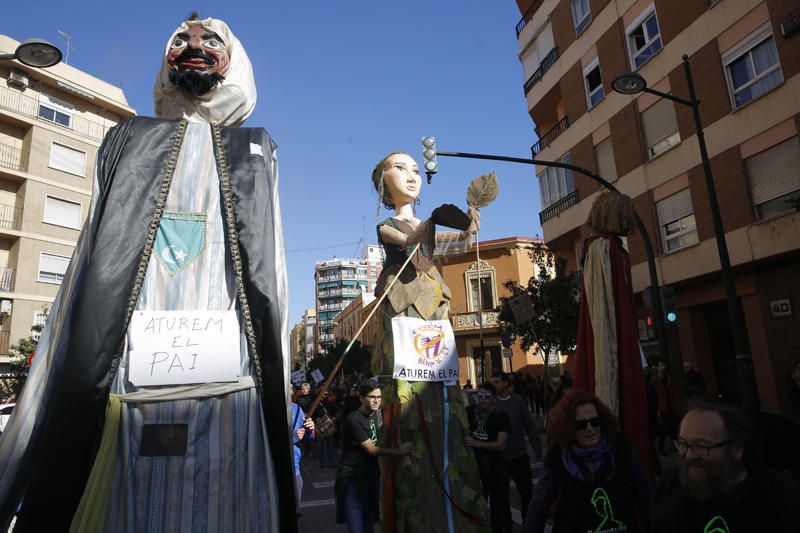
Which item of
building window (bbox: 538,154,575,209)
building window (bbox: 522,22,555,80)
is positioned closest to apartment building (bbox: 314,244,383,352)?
building window (bbox: 522,22,555,80)

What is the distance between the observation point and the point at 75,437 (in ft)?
6.42

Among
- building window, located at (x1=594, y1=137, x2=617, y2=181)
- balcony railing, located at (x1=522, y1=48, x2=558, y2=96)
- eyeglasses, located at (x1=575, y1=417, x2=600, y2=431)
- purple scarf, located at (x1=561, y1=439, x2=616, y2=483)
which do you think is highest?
balcony railing, located at (x1=522, y1=48, x2=558, y2=96)

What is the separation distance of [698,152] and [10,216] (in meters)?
26.2

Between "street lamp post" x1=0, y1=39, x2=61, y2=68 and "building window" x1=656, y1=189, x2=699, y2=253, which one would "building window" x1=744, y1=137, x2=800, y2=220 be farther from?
"street lamp post" x1=0, y1=39, x2=61, y2=68

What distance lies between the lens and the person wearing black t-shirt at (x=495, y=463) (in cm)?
537

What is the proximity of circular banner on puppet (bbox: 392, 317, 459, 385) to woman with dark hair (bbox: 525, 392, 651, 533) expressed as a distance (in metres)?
1.61

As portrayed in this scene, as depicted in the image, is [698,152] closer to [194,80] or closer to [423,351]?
[423,351]

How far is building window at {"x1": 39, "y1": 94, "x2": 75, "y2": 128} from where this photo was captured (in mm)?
24938

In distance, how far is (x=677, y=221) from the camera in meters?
15.1

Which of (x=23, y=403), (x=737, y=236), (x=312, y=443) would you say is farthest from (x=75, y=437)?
(x=737, y=236)

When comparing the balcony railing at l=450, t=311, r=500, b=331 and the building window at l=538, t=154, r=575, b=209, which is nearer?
the building window at l=538, t=154, r=575, b=209

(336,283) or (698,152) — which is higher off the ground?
(336,283)

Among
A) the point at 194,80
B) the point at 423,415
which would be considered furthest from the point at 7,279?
the point at 194,80

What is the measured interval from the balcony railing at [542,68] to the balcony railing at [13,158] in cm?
2182
